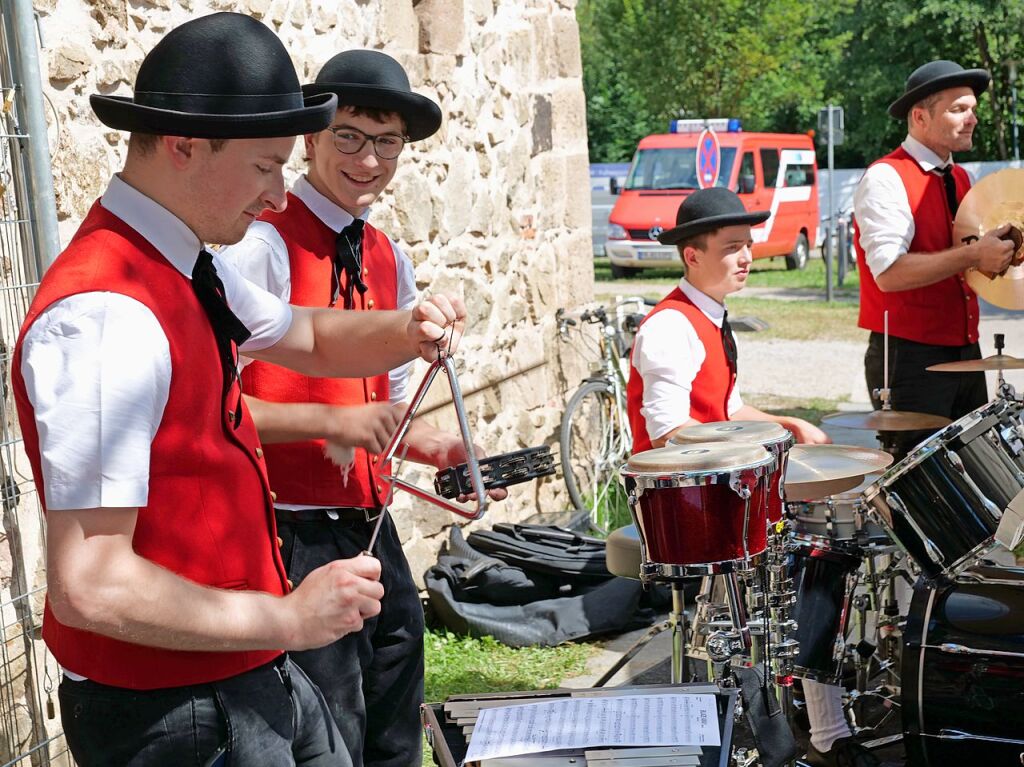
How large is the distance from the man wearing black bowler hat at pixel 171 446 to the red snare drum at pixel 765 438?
63.7 inches

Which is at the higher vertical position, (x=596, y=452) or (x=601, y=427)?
(x=601, y=427)

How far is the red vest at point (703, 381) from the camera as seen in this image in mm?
4086

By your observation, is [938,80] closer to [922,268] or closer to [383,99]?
[922,268]

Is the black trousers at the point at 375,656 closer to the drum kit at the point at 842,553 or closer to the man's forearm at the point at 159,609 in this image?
the drum kit at the point at 842,553

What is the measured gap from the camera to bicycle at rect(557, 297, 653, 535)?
661cm

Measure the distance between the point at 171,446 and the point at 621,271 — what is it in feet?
59.9

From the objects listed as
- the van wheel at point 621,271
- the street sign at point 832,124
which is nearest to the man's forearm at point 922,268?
the street sign at point 832,124

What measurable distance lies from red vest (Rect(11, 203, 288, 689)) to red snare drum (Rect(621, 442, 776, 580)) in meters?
1.44

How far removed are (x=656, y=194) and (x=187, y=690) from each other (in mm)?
17909

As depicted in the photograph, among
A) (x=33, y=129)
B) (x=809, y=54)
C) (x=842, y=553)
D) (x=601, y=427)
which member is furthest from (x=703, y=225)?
(x=809, y=54)

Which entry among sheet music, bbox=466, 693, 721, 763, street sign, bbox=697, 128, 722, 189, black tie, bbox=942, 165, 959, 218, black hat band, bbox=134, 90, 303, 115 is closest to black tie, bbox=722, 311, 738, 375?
black tie, bbox=942, 165, 959, 218

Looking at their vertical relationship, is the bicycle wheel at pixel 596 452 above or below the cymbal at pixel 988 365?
below

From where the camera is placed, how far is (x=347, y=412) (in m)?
2.59

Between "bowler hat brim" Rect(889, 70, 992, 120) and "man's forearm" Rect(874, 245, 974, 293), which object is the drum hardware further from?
"bowler hat brim" Rect(889, 70, 992, 120)
